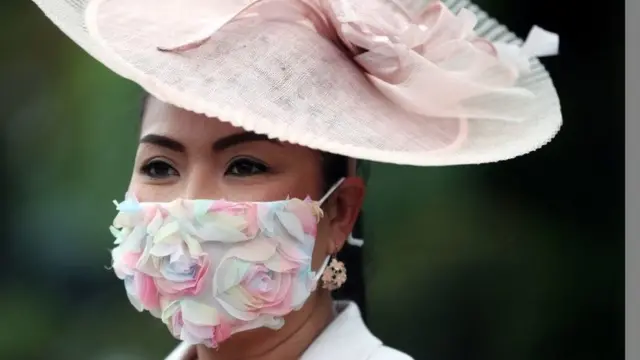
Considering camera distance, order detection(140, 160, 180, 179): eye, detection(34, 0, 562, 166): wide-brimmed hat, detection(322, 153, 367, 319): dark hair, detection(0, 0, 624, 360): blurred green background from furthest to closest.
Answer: detection(0, 0, 624, 360): blurred green background → detection(322, 153, 367, 319): dark hair → detection(140, 160, 180, 179): eye → detection(34, 0, 562, 166): wide-brimmed hat

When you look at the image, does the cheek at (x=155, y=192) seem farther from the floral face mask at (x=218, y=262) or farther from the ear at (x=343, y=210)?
the ear at (x=343, y=210)

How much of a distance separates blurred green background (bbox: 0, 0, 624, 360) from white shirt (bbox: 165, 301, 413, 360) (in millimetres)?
306

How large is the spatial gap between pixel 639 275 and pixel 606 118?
246 millimetres

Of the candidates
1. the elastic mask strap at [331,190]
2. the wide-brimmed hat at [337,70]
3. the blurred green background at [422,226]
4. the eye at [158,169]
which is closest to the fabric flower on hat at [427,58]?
the wide-brimmed hat at [337,70]

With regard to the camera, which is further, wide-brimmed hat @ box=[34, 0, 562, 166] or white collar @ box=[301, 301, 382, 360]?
white collar @ box=[301, 301, 382, 360]

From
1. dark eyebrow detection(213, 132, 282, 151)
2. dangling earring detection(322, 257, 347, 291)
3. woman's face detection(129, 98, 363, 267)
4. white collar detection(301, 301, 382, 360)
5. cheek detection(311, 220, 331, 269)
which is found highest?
dark eyebrow detection(213, 132, 282, 151)

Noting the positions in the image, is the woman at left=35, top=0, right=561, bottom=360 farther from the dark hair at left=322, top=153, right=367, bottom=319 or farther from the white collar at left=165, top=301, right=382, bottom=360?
the dark hair at left=322, top=153, right=367, bottom=319

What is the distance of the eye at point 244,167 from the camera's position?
83 cm

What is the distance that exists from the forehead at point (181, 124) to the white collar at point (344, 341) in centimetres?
25

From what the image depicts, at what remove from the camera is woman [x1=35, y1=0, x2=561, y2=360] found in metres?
0.77

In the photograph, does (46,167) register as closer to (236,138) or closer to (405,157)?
(236,138)

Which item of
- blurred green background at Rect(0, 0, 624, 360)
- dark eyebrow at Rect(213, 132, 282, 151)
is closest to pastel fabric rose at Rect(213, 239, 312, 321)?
dark eyebrow at Rect(213, 132, 282, 151)

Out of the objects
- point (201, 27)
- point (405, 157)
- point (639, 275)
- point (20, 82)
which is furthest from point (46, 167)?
point (639, 275)

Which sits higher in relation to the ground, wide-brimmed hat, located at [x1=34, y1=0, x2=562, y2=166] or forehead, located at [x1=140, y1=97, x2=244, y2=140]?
wide-brimmed hat, located at [x1=34, y1=0, x2=562, y2=166]
